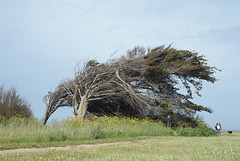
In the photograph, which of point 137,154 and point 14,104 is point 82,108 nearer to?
point 14,104


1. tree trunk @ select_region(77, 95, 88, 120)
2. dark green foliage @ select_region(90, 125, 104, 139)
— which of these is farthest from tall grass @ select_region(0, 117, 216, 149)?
tree trunk @ select_region(77, 95, 88, 120)

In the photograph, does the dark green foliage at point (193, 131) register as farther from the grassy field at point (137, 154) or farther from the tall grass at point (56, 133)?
the grassy field at point (137, 154)

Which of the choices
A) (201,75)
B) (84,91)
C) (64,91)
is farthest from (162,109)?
(64,91)

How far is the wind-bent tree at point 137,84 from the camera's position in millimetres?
20094

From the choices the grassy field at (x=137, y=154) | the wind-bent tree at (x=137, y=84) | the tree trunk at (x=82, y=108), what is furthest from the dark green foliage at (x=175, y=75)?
the grassy field at (x=137, y=154)

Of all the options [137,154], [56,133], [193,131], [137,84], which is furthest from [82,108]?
[137,154]

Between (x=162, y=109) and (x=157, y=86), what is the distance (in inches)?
117

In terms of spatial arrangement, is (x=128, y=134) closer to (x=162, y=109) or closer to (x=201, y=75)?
(x=162, y=109)

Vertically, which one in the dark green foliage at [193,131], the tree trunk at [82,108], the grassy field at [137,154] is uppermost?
the tree trunk at [82,108]

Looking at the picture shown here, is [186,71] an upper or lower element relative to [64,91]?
upper

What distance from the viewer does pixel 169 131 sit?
57.7 ft

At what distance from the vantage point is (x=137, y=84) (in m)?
22.0

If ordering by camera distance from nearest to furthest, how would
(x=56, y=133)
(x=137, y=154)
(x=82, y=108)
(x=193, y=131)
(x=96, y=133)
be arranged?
(x=137, y=154) < (x=56, y=133) < (x=96, y=133) < (x=193, y=131) < (x=82, y=108)

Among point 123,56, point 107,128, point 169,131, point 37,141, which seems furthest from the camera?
point 123,56
